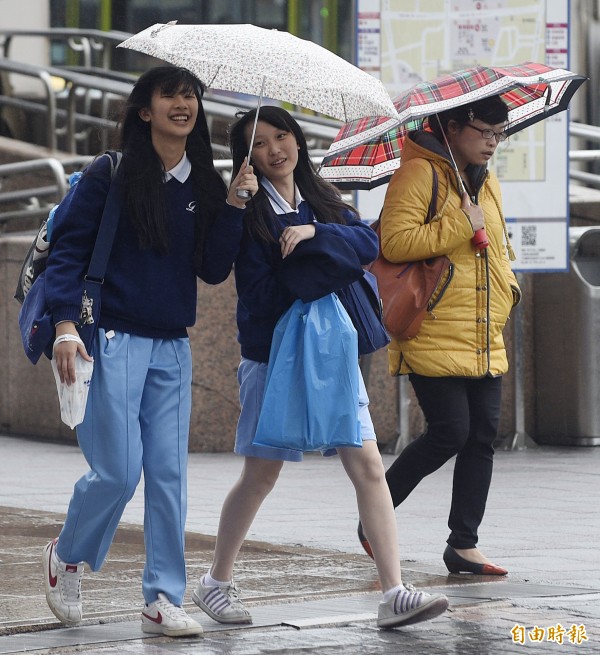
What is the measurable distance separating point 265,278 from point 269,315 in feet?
0.42

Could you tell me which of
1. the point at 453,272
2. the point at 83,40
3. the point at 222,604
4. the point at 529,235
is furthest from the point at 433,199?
the point at 83,40

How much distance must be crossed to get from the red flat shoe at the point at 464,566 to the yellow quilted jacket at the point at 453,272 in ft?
2.20

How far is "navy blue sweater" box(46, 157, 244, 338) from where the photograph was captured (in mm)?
4781

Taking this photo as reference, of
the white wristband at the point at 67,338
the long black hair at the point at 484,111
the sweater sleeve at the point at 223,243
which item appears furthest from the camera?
the long black hair at the point at 484,111

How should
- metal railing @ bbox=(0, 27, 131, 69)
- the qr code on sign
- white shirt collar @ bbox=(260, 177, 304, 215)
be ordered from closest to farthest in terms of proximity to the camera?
1. white shirt collar @ bbox=(260, 177, 304, 215)
2. the qr code on sign
3. metal railing @ bbox=(0, 27, 131, 69)

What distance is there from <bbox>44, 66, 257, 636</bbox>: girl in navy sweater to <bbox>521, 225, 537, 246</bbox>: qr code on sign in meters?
5.20

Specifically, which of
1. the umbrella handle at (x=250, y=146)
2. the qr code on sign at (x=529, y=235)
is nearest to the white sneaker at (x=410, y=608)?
the umbrella handle at (x=250, y=146)

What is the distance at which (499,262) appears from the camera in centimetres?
611

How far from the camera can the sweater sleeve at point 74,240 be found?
4.74 meters

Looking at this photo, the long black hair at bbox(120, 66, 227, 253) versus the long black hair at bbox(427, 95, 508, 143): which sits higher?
the long black hair at bbox(427, 95, 508, 143)

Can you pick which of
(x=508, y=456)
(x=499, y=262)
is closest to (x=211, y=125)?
(x=508, y=456)

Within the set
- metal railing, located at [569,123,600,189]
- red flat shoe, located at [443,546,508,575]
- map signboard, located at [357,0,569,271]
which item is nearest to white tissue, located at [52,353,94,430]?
red flat shoe, located at [443,546,508,575]

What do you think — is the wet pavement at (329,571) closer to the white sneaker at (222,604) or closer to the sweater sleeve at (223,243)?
the white sneaker at (222,604)

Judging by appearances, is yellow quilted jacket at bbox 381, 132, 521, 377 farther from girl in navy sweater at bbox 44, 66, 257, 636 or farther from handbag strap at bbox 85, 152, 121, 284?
handbag strap at bbox 85, 152, 121, 284
